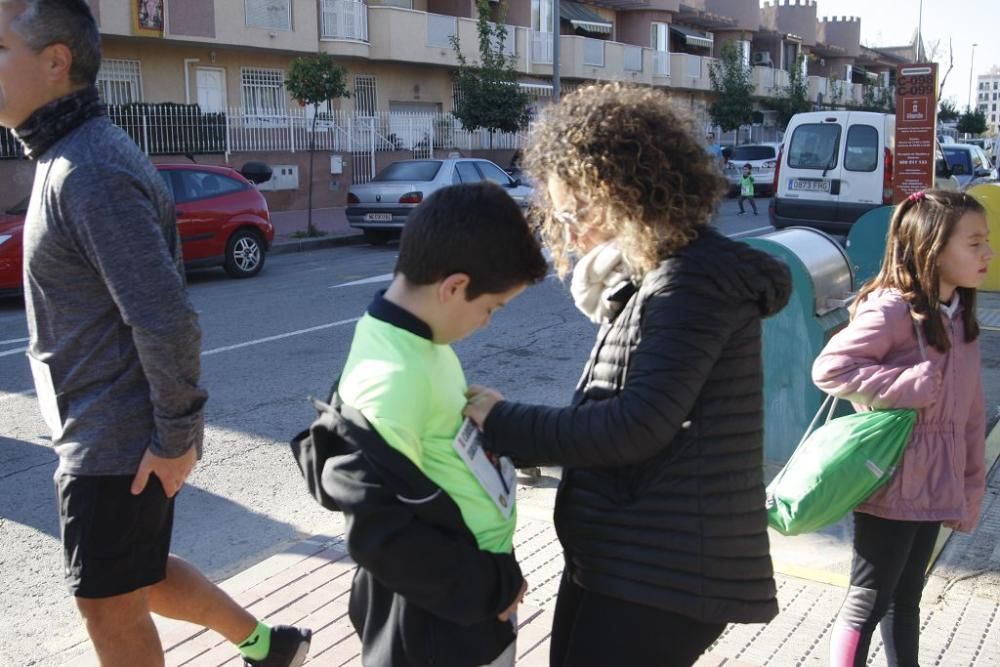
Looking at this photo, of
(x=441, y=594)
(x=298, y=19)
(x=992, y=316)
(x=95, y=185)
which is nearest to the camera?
(x=441, y=594)

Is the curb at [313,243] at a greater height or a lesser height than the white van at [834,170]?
lesser

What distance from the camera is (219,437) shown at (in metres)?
6.02

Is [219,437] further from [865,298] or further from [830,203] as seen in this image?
[830,203]

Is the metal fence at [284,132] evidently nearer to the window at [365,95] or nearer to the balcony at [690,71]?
the window at [365,95]

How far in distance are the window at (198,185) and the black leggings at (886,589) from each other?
35.8 feet

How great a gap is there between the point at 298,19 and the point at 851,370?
24.0 metres

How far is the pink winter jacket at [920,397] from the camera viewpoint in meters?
2.73

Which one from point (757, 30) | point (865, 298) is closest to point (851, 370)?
point (865, 298)

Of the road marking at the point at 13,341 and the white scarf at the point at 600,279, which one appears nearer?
the white scarf at the point at 600,279

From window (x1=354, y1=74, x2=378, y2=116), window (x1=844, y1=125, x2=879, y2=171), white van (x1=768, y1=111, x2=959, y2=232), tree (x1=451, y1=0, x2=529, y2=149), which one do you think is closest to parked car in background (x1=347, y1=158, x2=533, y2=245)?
white van (x1=768, y1=111, x2=959, y2=232)

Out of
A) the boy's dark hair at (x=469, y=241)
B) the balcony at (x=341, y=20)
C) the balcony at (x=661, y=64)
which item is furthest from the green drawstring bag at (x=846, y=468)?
the balcony at (x=661, y=64)

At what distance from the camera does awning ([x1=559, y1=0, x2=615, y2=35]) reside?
121 ft

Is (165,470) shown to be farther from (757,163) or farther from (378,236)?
(757,163)

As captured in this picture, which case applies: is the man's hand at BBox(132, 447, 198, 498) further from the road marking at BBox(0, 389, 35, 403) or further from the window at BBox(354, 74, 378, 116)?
the window at BBox(354, 74, 378, 116)
